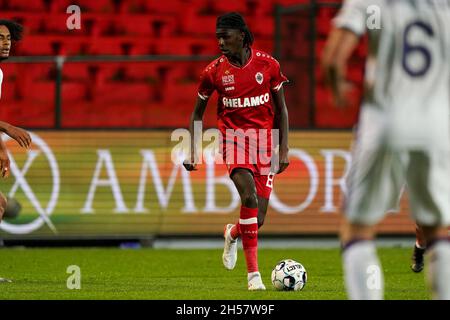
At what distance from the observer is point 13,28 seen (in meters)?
9.52

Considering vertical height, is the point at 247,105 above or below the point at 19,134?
above

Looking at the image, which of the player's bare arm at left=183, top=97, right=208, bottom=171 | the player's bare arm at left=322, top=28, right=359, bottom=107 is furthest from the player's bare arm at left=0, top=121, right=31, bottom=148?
the player's bare arm at left=322, top=28, right=359, bottom=107

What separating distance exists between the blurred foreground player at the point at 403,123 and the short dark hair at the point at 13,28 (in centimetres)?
451

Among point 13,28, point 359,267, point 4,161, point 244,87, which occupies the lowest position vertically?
point 359,267

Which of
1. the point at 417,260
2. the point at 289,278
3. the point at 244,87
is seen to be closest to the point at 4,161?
the point at 244,87

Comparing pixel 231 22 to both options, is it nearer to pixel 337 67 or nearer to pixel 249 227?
pixel 249 227

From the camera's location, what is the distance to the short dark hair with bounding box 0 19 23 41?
31.1 ft

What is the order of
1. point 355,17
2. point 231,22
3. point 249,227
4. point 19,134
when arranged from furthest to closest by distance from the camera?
1. point 231,22
2. point 249,227
3. point 19,134
4. point 355,17

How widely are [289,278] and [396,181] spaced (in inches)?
133

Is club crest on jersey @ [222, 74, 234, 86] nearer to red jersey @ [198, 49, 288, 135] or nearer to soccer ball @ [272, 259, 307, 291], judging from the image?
red jersey @ [198, 49, 288, 135]

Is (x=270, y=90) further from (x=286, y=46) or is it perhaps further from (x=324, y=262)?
(x=286, y=46)
